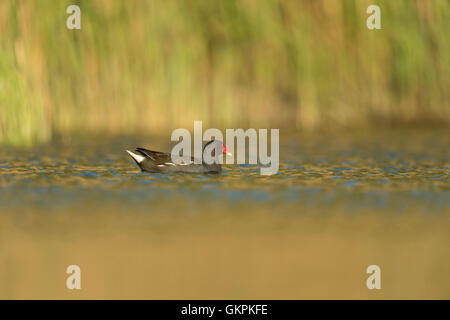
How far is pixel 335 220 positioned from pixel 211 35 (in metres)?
8.31

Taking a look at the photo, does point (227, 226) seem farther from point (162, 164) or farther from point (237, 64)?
point (237, 64)

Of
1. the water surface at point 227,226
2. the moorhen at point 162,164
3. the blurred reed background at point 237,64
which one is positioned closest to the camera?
the water surface at point 227,226

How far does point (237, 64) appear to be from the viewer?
54.5ft

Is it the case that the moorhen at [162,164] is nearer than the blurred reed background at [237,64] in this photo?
Yes

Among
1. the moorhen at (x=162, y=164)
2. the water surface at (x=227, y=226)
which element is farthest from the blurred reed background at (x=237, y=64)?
the moorhen at (x=162, y=164)

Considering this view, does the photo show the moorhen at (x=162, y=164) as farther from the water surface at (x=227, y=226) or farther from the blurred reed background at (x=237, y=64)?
the blurred reed background at (x=237, y=64)

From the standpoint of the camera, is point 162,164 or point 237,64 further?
point 237,64

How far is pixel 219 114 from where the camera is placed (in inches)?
651

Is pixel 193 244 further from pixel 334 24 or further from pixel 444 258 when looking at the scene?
pixel 334 24

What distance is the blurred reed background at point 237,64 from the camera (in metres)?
15.7

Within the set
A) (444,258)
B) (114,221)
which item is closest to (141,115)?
(114,221)

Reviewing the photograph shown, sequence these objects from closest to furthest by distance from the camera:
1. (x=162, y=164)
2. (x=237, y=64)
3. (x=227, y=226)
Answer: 1. (x=227, y=226)
2. (x=162, y=164)
3. (x=237, y=64)

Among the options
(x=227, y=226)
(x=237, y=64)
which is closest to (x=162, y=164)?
(x=227, y=226)

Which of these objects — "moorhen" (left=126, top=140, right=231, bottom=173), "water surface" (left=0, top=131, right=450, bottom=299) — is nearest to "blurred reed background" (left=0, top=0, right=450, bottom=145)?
"water surface" (left=0, top=131, right=450, bottom=299)
